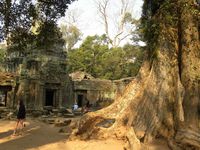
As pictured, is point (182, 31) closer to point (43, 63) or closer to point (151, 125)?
point (151, 125)

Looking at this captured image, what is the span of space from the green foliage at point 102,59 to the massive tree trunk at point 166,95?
80.6 feet

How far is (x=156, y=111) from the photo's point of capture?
969 cm

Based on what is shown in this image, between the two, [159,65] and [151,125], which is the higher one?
[159,65]

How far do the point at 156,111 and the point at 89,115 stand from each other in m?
2.08

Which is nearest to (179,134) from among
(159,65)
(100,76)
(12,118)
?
(159,65)

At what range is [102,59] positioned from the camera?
122 ft

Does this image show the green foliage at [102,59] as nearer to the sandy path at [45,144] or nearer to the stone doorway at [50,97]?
the stone doorway at [50,97]

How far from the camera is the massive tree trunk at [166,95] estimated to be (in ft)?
31.0

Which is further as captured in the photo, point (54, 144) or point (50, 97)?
point (50, 97)

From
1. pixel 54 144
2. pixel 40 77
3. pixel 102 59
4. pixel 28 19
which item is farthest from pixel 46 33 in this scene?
pixel 102 59

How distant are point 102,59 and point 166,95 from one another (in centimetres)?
2747

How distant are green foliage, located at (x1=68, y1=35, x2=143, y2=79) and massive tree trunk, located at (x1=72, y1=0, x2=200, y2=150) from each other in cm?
2455

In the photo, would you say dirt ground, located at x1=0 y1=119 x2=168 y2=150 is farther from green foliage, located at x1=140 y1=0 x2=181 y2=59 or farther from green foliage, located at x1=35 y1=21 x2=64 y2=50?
green foliage, located at x1=35 y1=21 x2=64 y2=50

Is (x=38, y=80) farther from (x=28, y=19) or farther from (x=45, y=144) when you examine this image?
(x=45, y=144)
